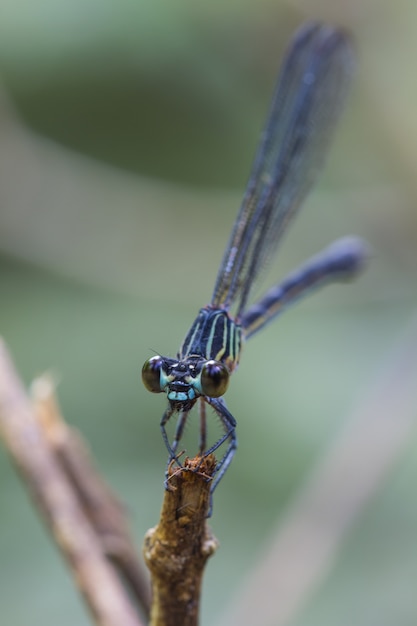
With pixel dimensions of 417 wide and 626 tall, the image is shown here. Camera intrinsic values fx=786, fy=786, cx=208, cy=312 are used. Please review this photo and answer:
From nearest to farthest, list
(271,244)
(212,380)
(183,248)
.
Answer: (212,380) < (271,244) < (183,248)

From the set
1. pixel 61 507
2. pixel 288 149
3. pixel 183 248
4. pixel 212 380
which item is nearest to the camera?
pixel 212 380

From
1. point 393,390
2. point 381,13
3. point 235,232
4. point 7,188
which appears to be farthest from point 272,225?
point 7,188

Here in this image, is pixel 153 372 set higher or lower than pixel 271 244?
lower

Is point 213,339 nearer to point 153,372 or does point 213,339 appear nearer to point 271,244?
point 153,372

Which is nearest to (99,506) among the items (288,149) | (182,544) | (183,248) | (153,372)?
(153,372)

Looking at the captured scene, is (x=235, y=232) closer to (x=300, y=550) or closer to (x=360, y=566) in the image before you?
(x=300, y=550)

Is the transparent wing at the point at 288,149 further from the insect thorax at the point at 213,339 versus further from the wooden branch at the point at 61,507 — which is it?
the wooden branch at the point at 61,507

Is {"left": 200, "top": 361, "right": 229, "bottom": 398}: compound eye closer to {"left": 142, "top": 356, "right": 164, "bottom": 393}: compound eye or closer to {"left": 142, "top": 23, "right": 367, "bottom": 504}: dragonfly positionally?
{"left": 142, "top": 23, "right": 367, "bottom": 504}: dragonfly
